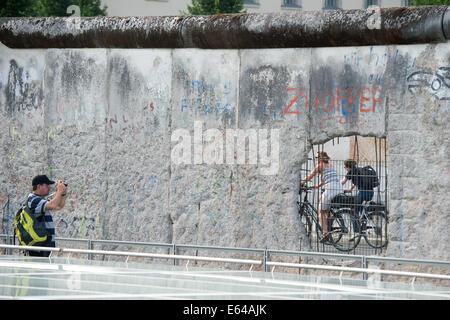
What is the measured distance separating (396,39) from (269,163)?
2247 mm

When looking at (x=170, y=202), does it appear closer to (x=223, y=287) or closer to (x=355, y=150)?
(x=355, y=150)

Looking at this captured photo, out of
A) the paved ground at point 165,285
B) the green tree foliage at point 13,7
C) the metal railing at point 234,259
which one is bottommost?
the paved ground at point 165,285

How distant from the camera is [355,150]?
12531 mm

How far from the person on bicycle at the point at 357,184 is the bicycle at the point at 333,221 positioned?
15cm

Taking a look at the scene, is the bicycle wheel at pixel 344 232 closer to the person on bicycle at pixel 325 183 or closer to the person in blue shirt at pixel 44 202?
the person on bicycle at pixel 325 183

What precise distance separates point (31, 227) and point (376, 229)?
415 cm

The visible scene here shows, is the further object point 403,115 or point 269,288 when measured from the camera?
point 403,115

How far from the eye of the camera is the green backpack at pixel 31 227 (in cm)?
1102

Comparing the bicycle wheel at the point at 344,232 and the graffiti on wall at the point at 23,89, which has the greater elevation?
the graffiti on wall at the point at 23,89

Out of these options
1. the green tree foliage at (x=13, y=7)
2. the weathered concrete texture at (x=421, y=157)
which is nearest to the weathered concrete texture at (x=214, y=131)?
the weathered concrete texture at (x=421, y=157)

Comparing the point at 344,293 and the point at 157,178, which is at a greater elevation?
the point at 157,178

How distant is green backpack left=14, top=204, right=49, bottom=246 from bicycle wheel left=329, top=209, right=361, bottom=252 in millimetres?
3650
